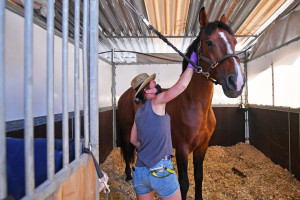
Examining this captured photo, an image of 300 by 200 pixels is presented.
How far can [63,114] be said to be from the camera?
72 cm

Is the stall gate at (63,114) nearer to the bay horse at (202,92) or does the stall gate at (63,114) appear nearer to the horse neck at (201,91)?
the bay horse at (202,92)

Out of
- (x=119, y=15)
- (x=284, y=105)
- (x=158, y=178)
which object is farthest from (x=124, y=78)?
(x=158, y=178)

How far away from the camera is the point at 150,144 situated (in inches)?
Answer: 49.4

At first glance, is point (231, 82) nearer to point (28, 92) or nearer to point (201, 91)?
point (201, 91)

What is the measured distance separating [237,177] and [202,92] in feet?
5.68

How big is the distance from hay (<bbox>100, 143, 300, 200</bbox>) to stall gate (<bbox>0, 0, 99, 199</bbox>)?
73.5 inches

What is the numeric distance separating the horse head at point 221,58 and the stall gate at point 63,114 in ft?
3.65

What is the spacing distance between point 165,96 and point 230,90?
0.64m

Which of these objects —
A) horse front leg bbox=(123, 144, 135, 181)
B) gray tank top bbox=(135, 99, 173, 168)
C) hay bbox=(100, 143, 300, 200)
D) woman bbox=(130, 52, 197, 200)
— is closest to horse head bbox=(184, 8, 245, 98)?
woman bbox=(130, 52, 197, 200)

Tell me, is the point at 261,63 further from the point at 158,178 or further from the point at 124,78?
the point at 158,178

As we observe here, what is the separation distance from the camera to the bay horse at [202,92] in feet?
5.16

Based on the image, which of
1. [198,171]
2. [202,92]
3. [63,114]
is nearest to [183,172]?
[198,171]

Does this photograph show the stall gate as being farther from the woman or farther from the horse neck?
the horse neck

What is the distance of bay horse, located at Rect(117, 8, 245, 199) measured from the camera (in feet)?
5.16
